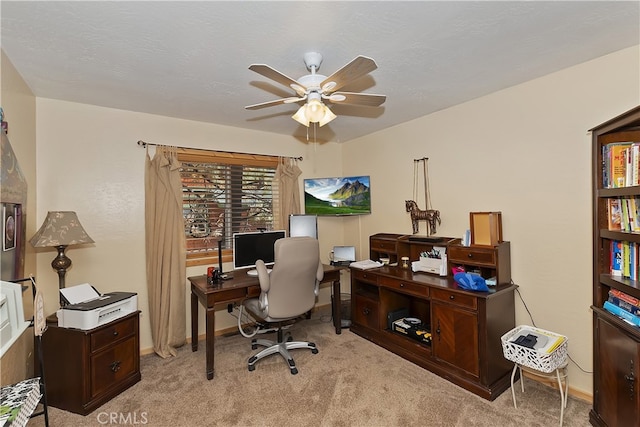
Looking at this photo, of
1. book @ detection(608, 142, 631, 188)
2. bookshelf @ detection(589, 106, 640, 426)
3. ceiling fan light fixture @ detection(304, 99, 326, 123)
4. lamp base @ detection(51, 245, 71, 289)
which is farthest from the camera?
lamp base @ detection(51, 245, 71, 289)

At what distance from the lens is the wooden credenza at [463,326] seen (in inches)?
85.3

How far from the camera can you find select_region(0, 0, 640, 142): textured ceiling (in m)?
1.49

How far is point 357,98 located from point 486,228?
153 centimetres

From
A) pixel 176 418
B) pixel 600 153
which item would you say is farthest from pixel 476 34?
pixel 176 418

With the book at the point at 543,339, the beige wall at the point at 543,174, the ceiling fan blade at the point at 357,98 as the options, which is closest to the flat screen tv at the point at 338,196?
the beige wall at the point at 543,174

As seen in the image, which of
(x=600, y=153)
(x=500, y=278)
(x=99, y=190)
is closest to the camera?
(x=600, y=153)

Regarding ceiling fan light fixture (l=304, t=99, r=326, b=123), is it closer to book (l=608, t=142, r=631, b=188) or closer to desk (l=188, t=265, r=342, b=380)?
desk (l=188, t=265, r=342, b=380)

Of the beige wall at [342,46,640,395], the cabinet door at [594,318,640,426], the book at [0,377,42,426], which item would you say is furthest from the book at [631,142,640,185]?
the book at [0,377,42,426]

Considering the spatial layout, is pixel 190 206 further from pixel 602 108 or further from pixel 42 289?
pixel 602 108

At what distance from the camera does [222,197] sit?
341 centimetres

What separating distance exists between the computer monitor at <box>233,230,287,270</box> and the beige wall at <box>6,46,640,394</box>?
59 centimetres

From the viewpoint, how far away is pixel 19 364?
198cm

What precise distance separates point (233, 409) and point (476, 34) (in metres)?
2.91

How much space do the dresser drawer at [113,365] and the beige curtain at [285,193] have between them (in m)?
1.93
